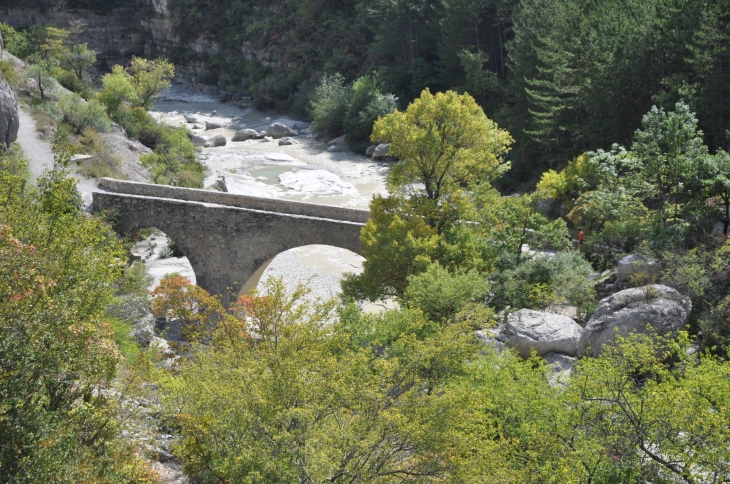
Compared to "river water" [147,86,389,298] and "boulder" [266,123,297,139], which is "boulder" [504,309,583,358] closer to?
"river water" [147,86,389,298]

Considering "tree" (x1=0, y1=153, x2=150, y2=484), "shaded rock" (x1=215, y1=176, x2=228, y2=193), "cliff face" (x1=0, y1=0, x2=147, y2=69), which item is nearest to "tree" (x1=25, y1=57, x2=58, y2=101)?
"shaded rock" (x1=215, y1=176, x2=228, y2=193)

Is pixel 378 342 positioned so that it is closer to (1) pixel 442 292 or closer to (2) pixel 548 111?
(1) pixel 442 292

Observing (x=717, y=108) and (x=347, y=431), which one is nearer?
(x=347, y=431)

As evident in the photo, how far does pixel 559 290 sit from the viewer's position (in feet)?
66.3

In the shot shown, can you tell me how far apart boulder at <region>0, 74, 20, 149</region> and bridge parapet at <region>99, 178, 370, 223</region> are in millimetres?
4344

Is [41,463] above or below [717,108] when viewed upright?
below

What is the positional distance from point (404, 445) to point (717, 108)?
69.0ft

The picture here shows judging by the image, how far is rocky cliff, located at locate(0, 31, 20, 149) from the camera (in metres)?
27.6

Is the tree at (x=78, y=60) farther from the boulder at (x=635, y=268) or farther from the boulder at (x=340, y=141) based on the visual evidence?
the boulder at (x=635, y=268)

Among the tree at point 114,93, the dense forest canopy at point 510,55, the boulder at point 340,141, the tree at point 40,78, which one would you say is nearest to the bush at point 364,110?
the boulder at point 340,141

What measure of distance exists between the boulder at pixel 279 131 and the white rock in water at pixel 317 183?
12192 millimetres

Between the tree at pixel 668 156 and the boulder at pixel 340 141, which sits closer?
the tree at pixel 668 156

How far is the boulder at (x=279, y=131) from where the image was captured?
57500 millimetres

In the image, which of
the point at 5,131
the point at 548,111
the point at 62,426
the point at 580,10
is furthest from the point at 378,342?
the point at 580,10
